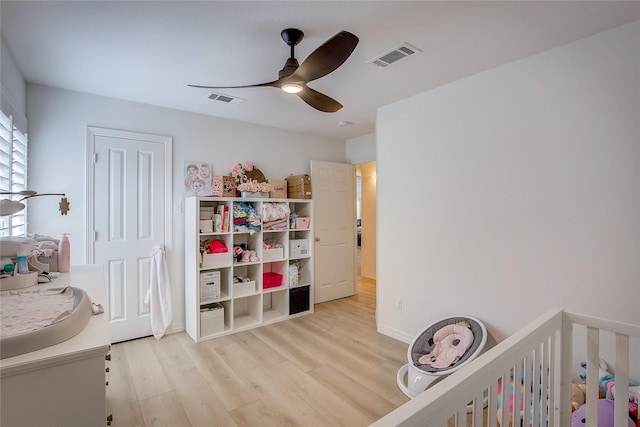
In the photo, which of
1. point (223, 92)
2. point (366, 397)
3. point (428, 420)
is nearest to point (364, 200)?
point (223, 92)

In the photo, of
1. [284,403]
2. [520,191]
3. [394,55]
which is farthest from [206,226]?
[520,191]

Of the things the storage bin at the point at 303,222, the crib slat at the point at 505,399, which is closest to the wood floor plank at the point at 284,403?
the crib slat at the point at 505,399

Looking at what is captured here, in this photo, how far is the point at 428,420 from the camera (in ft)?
2.61

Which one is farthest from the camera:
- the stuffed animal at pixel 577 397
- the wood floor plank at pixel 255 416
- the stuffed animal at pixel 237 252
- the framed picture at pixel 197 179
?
the stuffed animal at pixel 237 252

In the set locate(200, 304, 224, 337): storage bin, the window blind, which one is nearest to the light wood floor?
locate(200, 304, 224, 337): storage bin

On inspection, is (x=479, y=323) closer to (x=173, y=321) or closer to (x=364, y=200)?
(x=173, y=321)

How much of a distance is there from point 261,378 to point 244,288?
1.24 metres

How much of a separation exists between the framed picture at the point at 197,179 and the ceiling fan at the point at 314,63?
5.89 ft

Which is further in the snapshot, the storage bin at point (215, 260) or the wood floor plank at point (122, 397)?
the storage bin at point (215, 260)

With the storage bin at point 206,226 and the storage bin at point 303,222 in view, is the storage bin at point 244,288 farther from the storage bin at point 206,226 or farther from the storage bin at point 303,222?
the storage bin at point 303,222

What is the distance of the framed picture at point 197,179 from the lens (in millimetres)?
3357

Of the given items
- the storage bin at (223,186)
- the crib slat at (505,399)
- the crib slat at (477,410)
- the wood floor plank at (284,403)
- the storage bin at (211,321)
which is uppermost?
the storage bin at (223,186)

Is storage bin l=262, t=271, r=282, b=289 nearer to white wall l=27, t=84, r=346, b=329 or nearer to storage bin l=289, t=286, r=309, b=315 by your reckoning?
storage bin l=289, t=286, r=309, b=315

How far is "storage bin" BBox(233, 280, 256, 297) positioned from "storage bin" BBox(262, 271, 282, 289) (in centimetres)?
14
